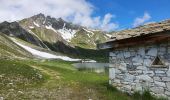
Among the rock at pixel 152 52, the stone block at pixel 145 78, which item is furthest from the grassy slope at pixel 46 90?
the rock at pixel 152 52

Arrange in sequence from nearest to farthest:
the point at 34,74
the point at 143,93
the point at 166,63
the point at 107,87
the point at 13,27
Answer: the point at 166,63, the point at 143,93, the point at 107,87, the point at 34,74, the point at 13,27

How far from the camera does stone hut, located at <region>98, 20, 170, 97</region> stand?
1808cm

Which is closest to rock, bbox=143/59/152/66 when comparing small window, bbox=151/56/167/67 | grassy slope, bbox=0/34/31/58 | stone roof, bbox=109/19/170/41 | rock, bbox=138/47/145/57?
small window, bbox=151/56/167/67

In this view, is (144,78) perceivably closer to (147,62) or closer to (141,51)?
(147,62)

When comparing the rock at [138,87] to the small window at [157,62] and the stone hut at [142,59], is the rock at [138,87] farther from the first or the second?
the small window at [157,62]

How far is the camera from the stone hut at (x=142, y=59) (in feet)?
59.3

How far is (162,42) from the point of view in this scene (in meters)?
18.2

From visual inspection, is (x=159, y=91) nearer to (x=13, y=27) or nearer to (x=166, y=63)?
(x=166, y=63)

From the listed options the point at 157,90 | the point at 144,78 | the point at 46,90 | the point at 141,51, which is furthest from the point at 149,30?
the point at 46,90

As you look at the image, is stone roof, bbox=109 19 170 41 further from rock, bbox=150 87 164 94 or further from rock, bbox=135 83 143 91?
rock, bbox=150 87 164 94

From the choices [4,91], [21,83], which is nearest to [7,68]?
[21,83]

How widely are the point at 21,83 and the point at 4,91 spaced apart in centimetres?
360

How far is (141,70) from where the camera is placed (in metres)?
19.7

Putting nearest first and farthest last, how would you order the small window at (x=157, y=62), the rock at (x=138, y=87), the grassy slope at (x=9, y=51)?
the small window at (x=157, y=62) → the rock at (x=138, y=87) → the grassy slope at (x=9, y=51)
